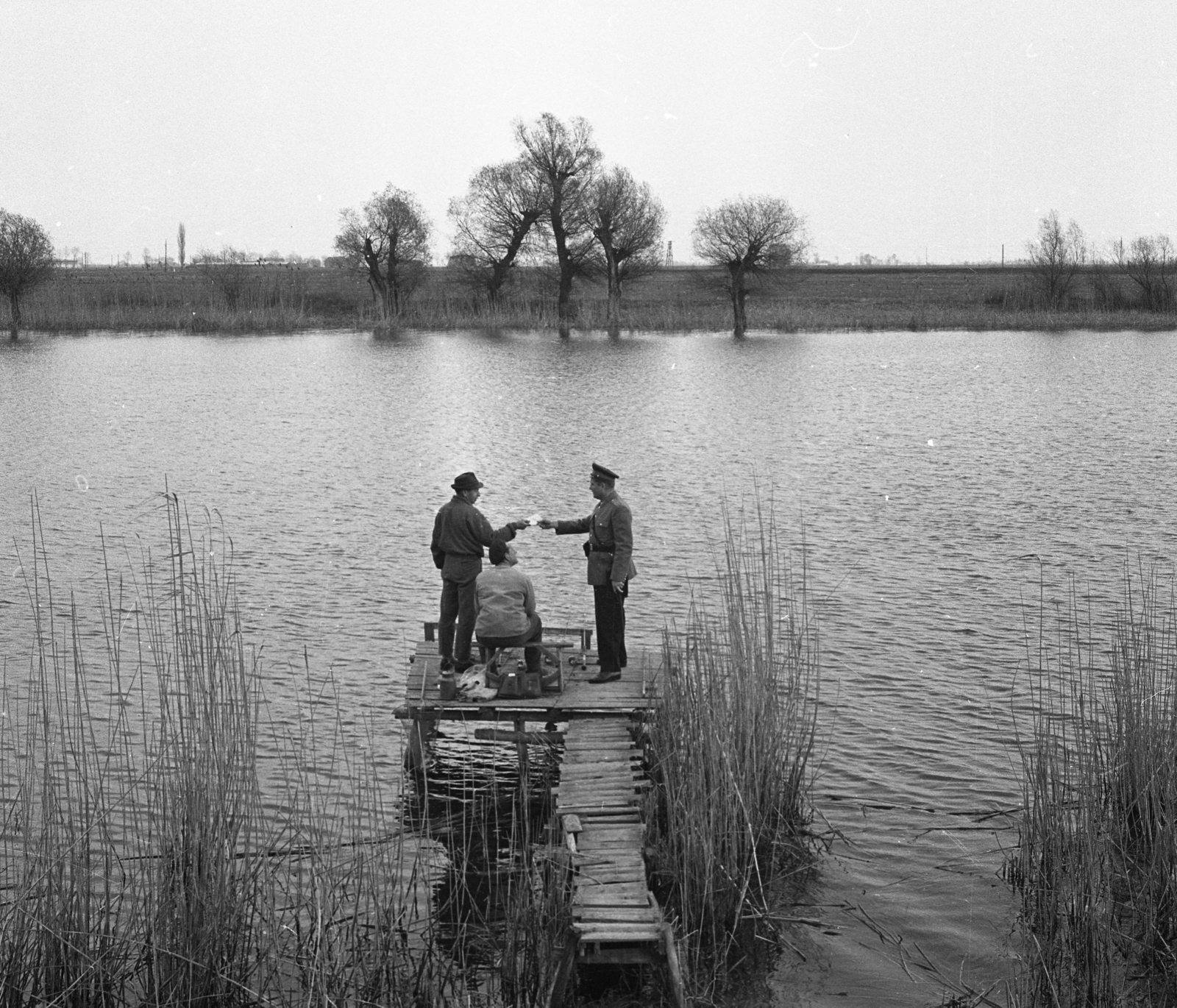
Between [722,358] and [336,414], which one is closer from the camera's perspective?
[336,414]

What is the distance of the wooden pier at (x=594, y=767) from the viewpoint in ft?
28.9

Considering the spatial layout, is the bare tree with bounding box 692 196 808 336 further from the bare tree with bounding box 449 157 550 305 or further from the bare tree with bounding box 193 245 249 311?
the bare tree with bounding box 193 245 249 311

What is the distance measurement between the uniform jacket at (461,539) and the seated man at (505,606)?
24 centimetres

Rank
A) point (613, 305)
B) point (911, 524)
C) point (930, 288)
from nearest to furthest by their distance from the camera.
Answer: point (911, 524), point (613, 305), point (930, 288)

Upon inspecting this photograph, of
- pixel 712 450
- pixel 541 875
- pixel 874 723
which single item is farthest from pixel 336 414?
pixel 541 875

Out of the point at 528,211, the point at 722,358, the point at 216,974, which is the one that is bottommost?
the point at 216,974

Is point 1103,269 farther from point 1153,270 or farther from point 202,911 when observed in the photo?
point 202,911

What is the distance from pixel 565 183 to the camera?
3228 inches

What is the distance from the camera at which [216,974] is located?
8805 millimetres

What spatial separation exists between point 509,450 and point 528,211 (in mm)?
48450

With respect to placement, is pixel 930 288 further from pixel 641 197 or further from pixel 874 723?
pixel 874 723

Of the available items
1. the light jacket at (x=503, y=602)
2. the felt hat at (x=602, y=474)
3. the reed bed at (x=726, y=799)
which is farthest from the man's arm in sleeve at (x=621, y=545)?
the reed bed at (x=726, y=799)

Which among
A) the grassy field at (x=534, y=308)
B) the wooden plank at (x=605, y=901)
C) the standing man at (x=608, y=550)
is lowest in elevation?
the wooden plank at (x=605, y=901)

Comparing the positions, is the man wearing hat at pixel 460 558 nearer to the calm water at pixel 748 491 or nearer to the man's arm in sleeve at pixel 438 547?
the man's arm in sleeve at pixel 438 547
